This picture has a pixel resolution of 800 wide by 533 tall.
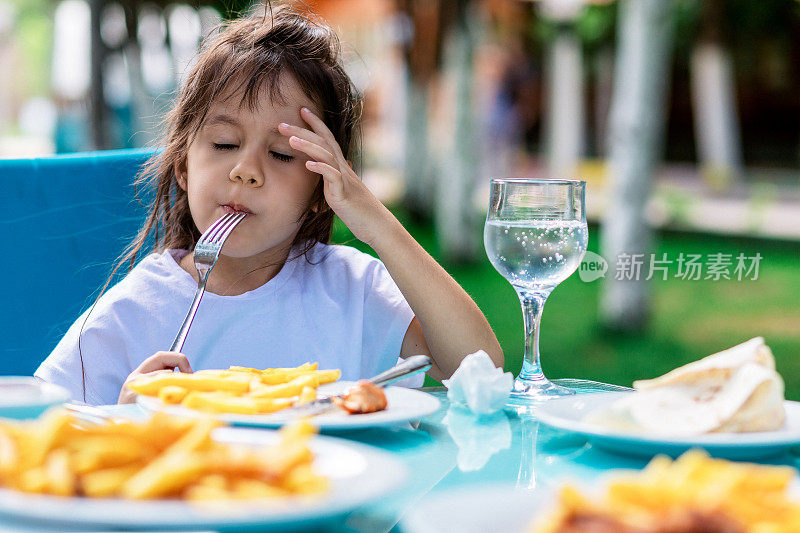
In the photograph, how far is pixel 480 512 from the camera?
0.71 meters

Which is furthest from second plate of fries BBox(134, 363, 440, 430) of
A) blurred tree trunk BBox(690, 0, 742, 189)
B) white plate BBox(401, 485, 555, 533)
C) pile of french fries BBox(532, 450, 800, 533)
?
blurred tree trunk BBox(690, 0, 742, 189)

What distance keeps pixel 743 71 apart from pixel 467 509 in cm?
1319

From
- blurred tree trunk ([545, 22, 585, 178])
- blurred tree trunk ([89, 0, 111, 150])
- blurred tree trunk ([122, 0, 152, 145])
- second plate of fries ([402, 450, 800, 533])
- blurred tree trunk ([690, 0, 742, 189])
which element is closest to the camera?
second plate of fries ([402, 450, 800, 533])

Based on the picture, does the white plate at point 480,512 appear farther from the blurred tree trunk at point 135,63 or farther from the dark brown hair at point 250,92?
the blurred tree trunk at point 135,63

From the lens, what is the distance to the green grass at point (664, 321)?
5.89 m

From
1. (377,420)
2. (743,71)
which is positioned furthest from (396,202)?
(377,420)

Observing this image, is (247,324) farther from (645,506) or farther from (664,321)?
(664,321)

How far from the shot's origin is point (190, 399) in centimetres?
110

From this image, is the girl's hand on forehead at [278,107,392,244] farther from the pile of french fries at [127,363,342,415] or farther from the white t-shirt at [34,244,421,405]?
the pile of french fries at [127,363,342,415]

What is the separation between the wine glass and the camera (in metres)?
1.41

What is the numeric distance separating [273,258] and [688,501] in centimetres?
153

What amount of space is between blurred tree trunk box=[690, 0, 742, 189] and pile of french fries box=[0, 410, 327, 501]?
33.5 feet

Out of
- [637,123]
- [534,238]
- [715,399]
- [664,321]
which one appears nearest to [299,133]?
[534,238]

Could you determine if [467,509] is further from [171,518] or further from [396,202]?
[396,202]
